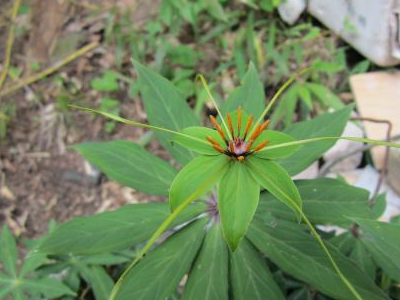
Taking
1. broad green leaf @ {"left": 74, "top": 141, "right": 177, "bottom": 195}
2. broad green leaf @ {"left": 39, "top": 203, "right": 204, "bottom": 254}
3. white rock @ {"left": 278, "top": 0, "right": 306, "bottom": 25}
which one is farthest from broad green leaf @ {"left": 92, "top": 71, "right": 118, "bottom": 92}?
broad green leaf @ {"left": 39, "top": 203, "right": 204, "bottom": 254}

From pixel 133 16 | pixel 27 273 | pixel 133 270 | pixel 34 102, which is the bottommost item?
pixel 27 273

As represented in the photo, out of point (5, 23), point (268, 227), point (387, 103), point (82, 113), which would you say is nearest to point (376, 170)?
point (387, 103)

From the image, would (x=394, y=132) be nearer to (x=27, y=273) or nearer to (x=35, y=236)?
(x=27, y=273)

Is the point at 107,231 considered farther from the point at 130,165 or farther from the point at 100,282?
the point at 100,282

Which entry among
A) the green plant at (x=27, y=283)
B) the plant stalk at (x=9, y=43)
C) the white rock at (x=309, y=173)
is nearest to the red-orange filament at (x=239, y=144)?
the green plant at (x=27, y=283)

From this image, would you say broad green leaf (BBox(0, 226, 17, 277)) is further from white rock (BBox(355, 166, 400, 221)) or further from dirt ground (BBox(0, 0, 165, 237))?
white rock (BBox(355, 166, 400, 221))

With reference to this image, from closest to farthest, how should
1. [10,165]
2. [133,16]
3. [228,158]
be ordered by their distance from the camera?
[228,158], [10,165], [133,16]

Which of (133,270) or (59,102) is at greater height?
(59,102)
